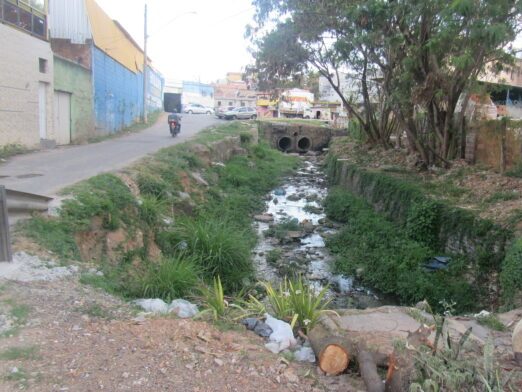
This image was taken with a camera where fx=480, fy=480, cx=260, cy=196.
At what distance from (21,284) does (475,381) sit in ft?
14.4

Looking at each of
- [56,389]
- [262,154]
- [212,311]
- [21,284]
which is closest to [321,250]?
[212,311]

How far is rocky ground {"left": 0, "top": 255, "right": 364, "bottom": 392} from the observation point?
3.56 metres

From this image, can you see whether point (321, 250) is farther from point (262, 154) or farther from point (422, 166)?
point (262, 154)

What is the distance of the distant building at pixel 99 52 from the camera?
19.9 meters

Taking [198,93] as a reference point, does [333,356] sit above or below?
below

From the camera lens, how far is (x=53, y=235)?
6.43 meters

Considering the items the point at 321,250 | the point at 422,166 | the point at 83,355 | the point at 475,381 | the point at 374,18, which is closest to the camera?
the point at 475,381

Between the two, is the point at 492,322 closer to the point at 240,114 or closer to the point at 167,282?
the point at 167,282

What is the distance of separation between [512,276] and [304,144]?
31.8 metres

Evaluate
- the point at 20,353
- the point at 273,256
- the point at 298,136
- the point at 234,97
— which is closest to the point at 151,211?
the point at 273,256

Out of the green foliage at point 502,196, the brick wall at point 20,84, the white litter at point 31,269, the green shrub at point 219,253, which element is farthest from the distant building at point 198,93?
the white litter at point 31,269

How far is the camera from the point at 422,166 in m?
14.7

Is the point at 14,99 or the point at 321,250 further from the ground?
the point at 14,99

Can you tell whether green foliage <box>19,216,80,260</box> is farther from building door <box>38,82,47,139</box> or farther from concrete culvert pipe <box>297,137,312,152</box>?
concrete culvert pipe <box>297,137,312,152</box>
